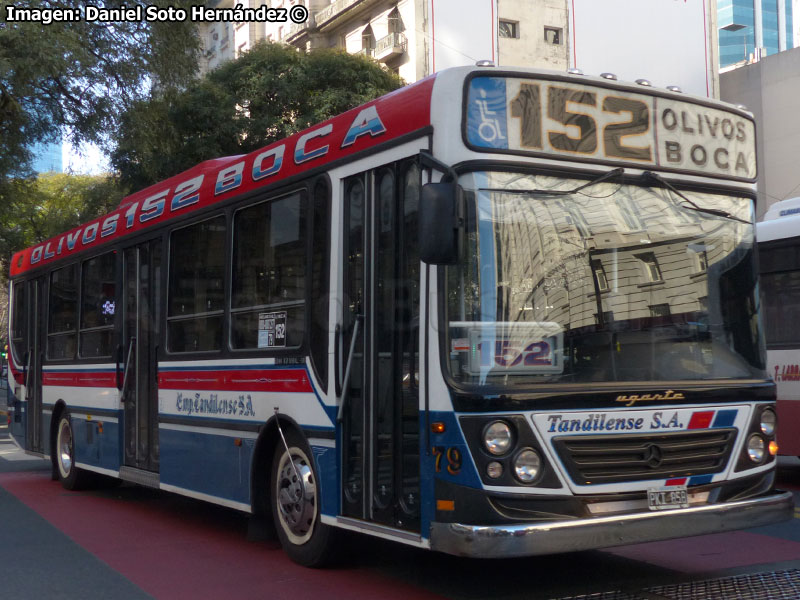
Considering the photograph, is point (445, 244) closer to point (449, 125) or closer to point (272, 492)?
point (449, 125)

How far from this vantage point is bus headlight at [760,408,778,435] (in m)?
6.52

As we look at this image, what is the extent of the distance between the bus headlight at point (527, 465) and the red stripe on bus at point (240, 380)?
191 cm

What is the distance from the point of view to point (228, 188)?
333 inches

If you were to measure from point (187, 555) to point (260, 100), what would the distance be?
27409mm

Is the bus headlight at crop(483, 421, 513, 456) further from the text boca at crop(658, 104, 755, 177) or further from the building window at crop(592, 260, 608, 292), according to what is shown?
the text boca at crop(658, 104, 755, 177)

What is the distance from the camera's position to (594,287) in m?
6.01

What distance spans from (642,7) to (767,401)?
4329 cm

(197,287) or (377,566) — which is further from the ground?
(197,287)

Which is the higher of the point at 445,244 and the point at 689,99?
the point at 689,99

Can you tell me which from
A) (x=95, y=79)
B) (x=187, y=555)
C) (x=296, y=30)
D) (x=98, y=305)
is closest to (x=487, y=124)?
(x=187, y=555)

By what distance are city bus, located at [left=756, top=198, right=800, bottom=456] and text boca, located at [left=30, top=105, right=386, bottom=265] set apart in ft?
18.6

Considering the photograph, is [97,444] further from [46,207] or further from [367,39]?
[46,207]

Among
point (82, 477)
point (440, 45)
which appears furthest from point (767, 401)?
point (440, 45)

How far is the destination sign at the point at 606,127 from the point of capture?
5.93 meters
